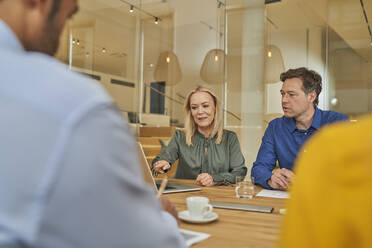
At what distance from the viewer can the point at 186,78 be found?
6801 mm

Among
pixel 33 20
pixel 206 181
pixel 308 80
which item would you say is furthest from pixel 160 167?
pixel 33 20

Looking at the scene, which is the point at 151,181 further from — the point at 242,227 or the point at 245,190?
the point at 242,227

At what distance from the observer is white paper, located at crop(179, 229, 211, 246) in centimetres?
105

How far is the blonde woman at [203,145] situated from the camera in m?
2.78

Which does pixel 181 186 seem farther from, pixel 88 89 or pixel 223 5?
pixel 223 5

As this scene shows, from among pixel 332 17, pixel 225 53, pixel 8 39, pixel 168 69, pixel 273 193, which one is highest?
pixel 332 17

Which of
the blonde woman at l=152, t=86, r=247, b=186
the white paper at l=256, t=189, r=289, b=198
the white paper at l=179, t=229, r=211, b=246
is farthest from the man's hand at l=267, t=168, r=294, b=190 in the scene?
the white paper at l=179, t=229, r=211, b=246

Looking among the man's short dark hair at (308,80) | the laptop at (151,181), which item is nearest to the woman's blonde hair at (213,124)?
the man's short dark hair at (308,80)

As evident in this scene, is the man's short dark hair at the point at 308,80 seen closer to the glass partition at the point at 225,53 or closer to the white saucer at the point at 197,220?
the white saucer at the point at 197,220

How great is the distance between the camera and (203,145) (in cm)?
288

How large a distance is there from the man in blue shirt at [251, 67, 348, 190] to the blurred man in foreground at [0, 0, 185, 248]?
6.69 ft

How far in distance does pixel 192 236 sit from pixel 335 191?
766 mm

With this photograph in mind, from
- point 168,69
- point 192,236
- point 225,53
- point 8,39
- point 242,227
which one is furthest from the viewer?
point 168,69

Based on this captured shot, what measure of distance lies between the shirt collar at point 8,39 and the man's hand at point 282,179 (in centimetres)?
168
